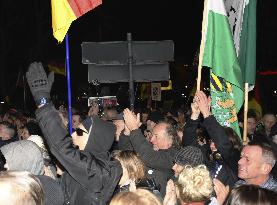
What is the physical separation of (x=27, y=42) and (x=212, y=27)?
29.5 metres

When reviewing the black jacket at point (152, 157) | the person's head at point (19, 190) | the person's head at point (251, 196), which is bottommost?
the black jacket at point (152, 157)

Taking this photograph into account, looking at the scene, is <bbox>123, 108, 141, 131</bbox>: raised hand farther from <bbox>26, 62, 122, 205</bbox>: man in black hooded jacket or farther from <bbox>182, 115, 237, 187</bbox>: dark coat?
<bbox>26, 62, 122, 205</bbox>: man in black hooded jacket

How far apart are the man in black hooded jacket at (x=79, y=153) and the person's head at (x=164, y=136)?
1.71 meters

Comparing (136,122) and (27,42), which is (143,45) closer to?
(136,122)

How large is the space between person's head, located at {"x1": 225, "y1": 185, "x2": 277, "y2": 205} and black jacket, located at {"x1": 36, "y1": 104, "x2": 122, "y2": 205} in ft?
3.60

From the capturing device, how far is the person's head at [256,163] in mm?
4984

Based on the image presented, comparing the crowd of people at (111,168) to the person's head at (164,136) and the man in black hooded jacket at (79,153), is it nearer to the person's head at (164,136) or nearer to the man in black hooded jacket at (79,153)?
the man in black hooded jacket at (79,153)

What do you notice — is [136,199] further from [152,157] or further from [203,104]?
[203,104]

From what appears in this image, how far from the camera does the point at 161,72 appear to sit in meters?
8.66

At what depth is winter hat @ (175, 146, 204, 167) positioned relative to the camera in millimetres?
4891

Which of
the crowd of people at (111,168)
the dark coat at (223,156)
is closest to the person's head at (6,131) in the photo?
the crowd of people at (111,168)

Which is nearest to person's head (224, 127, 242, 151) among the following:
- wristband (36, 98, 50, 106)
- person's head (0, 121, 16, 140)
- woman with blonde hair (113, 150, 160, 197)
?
woman with blonde hair (113, 150, 160, 197)

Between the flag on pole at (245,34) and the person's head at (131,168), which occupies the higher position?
the flag on pole at (245,34)

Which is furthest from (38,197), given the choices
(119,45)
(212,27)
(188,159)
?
(119,45)
